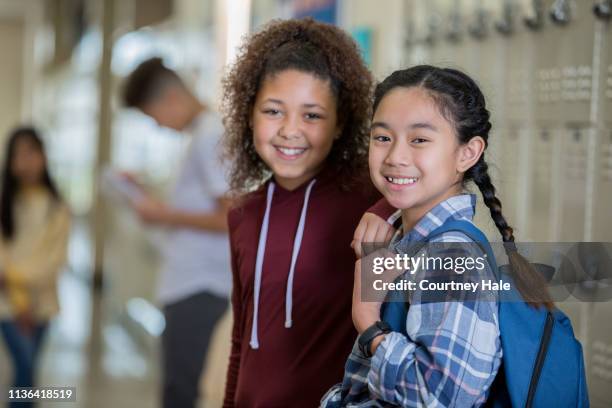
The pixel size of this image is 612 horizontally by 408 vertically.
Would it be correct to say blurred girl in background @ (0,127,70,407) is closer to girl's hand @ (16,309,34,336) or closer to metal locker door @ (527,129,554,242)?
girl's hand @ (16,309,34,336)

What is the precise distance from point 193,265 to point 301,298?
1.60 meters

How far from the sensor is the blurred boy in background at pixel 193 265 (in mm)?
3219

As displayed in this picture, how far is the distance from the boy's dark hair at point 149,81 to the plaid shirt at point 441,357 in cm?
233

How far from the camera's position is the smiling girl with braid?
4.10 ft

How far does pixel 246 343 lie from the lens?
180 cm

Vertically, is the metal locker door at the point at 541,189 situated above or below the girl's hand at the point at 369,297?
above

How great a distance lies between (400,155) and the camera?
138cm

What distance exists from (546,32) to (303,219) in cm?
95

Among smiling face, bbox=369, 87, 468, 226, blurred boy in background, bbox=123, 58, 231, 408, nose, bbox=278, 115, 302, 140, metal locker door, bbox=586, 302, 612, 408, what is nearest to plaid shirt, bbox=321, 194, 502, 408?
smiling face, bbox=369, 87, 468, 226

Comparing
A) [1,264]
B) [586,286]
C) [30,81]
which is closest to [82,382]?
[1,264]

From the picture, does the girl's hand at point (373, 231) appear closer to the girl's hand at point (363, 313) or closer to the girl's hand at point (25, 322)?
the girl's hand at point (363, 313)

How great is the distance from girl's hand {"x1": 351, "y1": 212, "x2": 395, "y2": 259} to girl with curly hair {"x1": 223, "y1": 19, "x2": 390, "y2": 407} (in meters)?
0.22

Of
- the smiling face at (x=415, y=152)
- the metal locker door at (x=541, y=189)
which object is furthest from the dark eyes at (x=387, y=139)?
the metal locker door at (x=541, y=189)

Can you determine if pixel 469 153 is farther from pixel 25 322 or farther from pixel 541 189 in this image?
pixel 25 322
